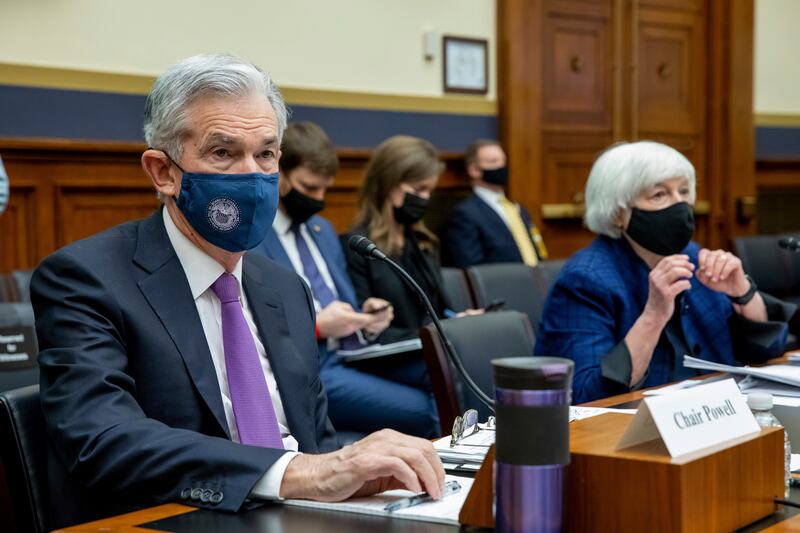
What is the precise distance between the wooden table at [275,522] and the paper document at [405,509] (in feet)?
0.04

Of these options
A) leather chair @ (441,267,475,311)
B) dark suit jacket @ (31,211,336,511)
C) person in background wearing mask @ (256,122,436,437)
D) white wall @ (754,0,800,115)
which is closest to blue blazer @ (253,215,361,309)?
person in background wearing mask @ (256,122,436,437)

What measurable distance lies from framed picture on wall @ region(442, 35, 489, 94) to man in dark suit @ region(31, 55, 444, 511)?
458cm

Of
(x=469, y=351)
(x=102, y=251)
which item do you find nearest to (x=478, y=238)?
(x=469, y=351)

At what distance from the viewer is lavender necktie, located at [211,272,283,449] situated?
5.57 feet

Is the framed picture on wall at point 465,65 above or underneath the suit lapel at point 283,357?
above

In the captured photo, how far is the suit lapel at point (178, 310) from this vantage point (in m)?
1.64

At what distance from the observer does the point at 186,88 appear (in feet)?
5.68

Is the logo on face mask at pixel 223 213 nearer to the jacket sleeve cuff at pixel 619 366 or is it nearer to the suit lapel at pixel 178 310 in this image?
the suit lapel at pixel 178 310

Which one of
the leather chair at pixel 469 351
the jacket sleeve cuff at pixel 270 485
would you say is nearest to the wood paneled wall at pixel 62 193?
the leather chair at pixel 469 351

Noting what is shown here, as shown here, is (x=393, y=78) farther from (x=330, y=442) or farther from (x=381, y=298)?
(x=330, y=442)

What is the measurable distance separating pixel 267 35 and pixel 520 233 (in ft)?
5.80

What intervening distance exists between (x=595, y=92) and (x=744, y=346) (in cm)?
467

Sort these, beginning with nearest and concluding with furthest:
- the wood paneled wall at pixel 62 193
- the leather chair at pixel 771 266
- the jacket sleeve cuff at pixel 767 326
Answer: the jacket sleeve cuff at pixel 767 326
the wood paneled wall at pixel 62 193
the leather chair at pixel 771 266

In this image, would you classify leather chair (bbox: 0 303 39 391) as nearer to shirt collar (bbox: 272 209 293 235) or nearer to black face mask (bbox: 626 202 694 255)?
shirt collar (bbox: 272 209 293 235)
